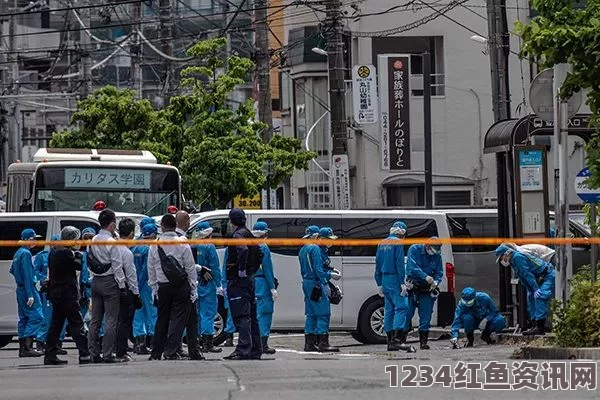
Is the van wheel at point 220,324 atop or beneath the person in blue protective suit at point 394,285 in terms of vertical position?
beneath

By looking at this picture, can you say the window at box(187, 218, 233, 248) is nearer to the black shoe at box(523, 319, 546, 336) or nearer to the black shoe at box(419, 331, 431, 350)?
the black shoe at box(419, 331, 431, 350)

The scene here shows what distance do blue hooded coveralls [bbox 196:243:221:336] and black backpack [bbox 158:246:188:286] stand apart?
2392 millimetres

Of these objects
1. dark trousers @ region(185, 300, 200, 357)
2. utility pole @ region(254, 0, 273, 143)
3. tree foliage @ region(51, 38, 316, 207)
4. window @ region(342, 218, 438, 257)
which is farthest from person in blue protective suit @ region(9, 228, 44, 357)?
utility pole @ region(254, 0, 273, 143)

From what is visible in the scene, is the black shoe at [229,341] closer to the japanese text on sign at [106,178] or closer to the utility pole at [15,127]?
the japanese text on sign at [106,178]

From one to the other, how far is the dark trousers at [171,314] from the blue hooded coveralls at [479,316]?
5.47 m

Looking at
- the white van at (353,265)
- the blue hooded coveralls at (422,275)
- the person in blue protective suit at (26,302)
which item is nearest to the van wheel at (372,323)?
the white van at (353,265)

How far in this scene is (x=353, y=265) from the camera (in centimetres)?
2311

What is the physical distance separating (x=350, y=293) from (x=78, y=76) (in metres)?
31.7

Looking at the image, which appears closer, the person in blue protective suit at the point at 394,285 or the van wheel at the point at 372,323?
the person in blue protective suit at the point at 394,285

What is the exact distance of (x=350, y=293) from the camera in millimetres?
23000

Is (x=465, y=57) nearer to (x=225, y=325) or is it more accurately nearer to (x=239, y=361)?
(x=225, y=325)

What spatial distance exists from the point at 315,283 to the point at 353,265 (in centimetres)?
382

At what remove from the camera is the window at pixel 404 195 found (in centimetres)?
3869

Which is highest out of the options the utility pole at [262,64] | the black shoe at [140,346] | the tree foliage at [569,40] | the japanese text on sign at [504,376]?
the utility pole at [262,64]
